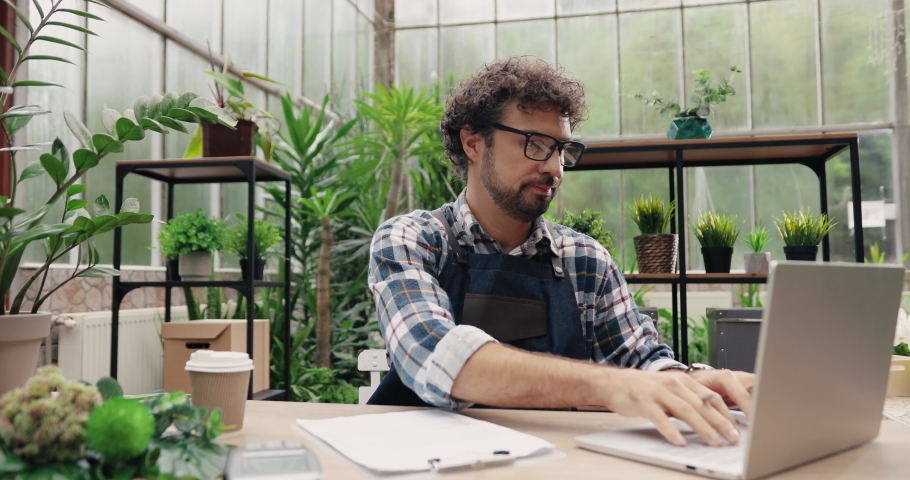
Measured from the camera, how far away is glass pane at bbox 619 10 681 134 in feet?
20.4

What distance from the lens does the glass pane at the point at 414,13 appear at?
22.1ft

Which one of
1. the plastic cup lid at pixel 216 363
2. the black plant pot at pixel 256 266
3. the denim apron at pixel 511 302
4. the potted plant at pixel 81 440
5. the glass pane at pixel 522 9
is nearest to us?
the potted plant at pixel 81 440

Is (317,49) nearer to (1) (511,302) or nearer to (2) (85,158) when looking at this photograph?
(1) (511,302)

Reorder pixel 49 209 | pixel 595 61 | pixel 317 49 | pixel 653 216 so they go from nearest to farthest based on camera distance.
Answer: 1. pixel 49 209
2. pixel 653 216
3. pixel 317 49
4. pixel 595 61

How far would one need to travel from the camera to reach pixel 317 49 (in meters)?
5.50

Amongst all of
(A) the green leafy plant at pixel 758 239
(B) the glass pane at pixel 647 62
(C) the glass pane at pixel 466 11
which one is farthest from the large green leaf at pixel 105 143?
(C) the glass pane at pixel 466 11

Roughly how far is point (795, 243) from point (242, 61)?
3.38 m

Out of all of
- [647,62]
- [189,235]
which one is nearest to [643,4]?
[647,62]

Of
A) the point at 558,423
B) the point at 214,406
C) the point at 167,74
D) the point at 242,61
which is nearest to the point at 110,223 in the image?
the point at 214,406

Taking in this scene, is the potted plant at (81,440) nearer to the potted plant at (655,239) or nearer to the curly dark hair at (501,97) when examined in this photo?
the curly dark hair at (501,97)

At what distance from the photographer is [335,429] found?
993 millimetres

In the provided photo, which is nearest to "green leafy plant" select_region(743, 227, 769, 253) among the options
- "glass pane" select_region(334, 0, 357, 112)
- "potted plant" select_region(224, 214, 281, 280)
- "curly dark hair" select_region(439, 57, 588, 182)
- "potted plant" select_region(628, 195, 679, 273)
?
"potted plant" select_region(628, 195, 679, 273)

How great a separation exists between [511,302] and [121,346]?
230 centimetres

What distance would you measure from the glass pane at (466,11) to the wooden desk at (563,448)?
594 cm
